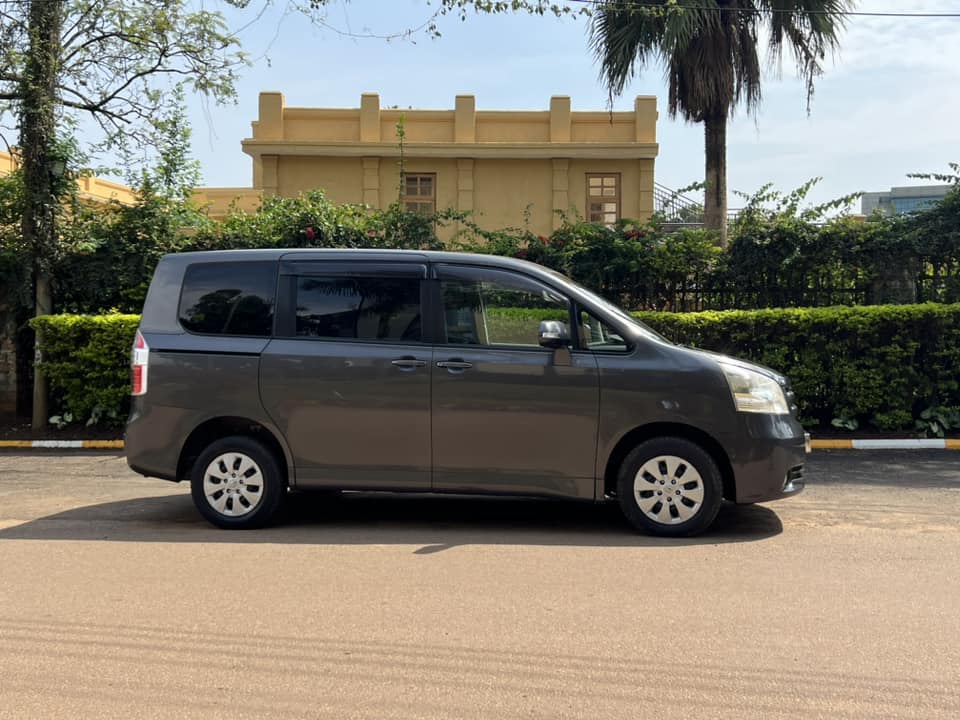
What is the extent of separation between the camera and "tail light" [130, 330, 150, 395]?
21.5 feet

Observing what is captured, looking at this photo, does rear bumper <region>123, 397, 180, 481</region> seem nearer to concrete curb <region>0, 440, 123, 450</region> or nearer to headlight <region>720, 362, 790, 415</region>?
headlight <region>720, 362, 790, 415</region>

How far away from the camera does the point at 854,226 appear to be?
A: 11.9m

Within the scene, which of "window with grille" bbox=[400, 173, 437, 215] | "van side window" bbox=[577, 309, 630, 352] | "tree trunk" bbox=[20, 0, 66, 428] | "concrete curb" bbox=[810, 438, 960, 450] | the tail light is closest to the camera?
"van side window" bbox=[577, 309, 630, 352]

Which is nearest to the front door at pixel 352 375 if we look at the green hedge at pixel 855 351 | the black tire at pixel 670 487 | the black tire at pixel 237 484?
the black tire at pixel 237 484

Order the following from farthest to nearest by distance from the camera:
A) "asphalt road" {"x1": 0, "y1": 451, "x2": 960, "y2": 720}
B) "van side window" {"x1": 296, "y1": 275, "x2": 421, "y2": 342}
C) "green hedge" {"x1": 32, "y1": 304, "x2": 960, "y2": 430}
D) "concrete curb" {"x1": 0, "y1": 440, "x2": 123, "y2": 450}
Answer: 1. "concrete curb" {"x1": 0, "y1": 440, "x2": 123, "y2": 450}
2. "green hedge" {"x1": 32, "y1": 304, "x2": 960, "y2": 430}
3. "van side window" {"x1": 296, "y1": 275, "x2": 421, "y2": 342}
4. "asphalt road" {"x1": 0, "y1": 451, "x2": 960, "y2": 720}

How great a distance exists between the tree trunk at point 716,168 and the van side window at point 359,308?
11657 mm

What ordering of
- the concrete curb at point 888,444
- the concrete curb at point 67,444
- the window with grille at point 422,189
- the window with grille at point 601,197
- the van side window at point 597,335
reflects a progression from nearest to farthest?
the van side window at point 597,335 < the concrete curb at point 888,444 < the concrete curb at point 67,444 < the window with grille at point 422,189 < the window with grille at point 601,197

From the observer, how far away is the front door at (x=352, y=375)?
6273 millimetres

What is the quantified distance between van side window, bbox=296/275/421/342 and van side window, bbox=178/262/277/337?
26cm

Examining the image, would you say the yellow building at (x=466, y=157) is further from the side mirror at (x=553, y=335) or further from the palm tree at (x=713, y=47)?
the side mirror at (x=553, y=335)

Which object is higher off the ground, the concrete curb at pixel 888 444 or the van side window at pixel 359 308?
the van side window at pixel 359 308

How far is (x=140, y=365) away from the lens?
656 cm

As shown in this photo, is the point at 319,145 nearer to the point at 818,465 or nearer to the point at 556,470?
the point at 818,465

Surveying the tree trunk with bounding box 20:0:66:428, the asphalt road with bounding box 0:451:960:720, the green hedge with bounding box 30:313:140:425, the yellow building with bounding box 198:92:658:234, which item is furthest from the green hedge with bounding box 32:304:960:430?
the yellow building with bounding box 198:92:658:234
